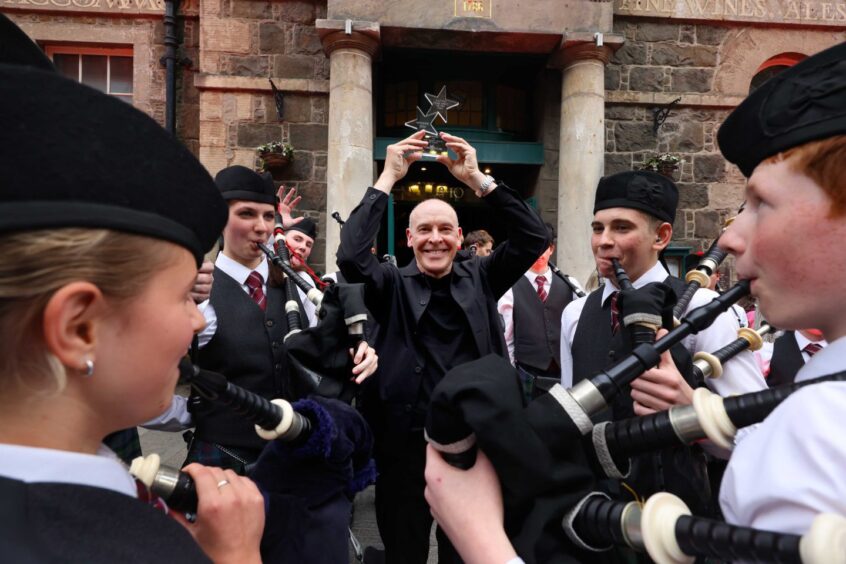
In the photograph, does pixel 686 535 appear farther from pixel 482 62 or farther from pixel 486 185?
pixel 482 62

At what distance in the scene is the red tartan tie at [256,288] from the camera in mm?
2895

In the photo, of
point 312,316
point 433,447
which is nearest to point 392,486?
point 312,316

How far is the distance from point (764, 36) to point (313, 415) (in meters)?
9.69

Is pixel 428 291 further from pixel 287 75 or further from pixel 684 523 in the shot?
pixel 287 75

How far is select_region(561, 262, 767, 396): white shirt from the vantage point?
6.35ft

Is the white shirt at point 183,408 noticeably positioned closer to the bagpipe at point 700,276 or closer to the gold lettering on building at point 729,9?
the bagpipe at point 700,276

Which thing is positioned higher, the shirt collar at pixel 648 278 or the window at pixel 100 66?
the window at pixel 100 66

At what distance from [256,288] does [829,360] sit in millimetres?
2614

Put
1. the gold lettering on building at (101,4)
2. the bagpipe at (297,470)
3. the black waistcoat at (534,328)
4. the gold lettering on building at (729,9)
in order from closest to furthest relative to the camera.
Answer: the bagpipe at (297,470)
the black waistcoat at (534,328)
the gold lettering on building at (101,4)
the gold lettering on building at (729,9)

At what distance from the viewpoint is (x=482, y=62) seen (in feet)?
28.1

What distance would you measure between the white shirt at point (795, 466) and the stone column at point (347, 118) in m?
6.49

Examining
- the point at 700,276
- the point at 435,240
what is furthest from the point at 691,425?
the point at 435,240

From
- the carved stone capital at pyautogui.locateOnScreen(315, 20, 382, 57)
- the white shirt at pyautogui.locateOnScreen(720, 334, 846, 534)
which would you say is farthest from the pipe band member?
the carved stone capital at pyautogui.locateOnScreen(315, 20, 382, 57)

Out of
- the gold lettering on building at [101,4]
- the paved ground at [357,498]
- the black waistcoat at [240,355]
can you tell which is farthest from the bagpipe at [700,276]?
the gold lettering on building at [101,4]
